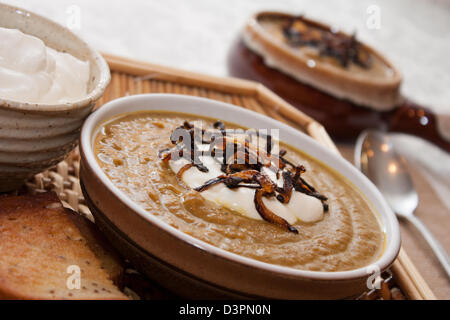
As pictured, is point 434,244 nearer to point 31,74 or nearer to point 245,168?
point 245,168

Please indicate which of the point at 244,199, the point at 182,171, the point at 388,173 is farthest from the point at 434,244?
the point at 182,171

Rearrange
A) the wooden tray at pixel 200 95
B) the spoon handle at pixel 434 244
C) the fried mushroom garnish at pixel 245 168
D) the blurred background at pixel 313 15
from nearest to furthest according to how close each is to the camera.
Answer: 1. the fried mushroom garnish at pixel 245 168
2. the wooden tray at pixel 200 95
3. the spoon handle at pixel 434 244
4. the blurred background at pixel 313 15

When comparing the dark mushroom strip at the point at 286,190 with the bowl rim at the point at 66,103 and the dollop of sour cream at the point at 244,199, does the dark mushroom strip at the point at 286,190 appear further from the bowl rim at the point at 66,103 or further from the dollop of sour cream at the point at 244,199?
the bowl rim at the point at 66,103

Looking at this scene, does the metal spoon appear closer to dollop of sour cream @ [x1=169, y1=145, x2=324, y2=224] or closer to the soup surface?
the soup surface

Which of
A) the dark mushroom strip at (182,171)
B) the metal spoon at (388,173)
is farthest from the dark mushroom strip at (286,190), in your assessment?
the metal spoon at (388,173)
